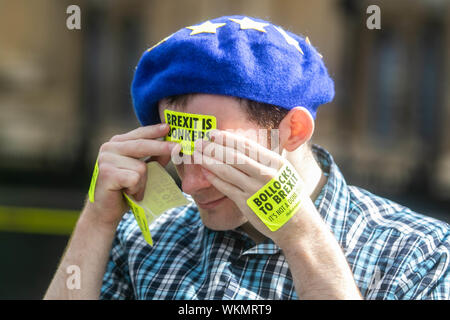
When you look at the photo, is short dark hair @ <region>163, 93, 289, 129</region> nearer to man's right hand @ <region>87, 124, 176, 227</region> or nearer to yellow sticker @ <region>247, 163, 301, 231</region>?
man's right hand @ <region>87, 124, 176, 227</region>

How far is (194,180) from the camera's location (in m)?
1.97

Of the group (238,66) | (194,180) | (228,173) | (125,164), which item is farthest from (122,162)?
(238,66)

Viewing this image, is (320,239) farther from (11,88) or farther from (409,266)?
(11,88)

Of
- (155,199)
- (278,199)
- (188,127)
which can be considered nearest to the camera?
(278,199)

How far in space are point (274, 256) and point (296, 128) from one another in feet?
1.41

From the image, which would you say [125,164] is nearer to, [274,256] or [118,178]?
[118,178]

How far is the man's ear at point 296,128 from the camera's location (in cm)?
194

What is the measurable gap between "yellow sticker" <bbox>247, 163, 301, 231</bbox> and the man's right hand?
383 mm

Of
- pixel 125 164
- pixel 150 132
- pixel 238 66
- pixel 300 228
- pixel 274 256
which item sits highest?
pixel 238 66

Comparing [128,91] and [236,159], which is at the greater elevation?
[236,159]

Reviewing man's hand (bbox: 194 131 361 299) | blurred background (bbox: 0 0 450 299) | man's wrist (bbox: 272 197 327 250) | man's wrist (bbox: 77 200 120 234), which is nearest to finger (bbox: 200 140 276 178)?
man's hand (bbox: 194 131 361 299)

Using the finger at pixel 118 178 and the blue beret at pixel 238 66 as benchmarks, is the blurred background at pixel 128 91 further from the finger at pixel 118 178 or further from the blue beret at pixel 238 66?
the blue beret at pixel 238 66

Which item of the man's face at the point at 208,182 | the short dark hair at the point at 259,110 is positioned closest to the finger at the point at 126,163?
the man's face at the point at 208,182

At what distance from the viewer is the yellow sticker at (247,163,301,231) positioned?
1.72m
